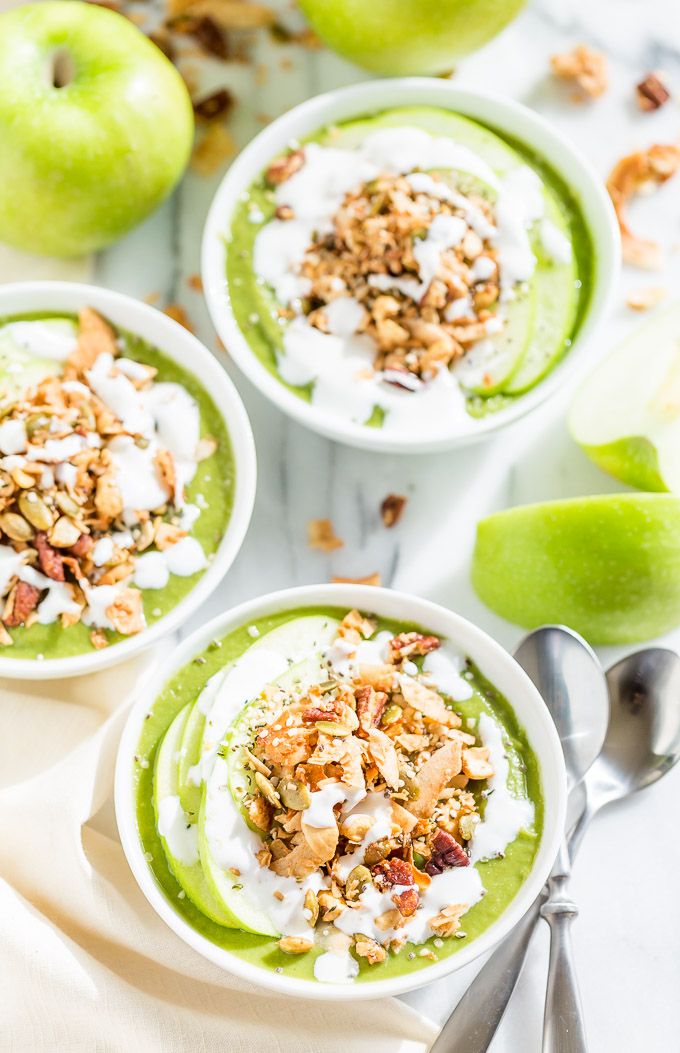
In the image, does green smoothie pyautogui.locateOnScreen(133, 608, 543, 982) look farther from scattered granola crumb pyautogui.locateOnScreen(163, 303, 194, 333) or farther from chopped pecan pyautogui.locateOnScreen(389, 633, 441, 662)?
scattered granola crumb pyautogui.locateOnScreen(163, 303, 194, 333)

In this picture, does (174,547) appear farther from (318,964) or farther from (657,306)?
(657,306)

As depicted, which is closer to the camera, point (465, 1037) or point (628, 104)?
point (465, 1037)

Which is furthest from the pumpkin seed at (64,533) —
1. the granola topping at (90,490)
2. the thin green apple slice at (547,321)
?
the thin green apple slice at (547,321)

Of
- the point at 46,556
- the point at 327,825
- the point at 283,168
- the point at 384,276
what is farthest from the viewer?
the point at 283,168

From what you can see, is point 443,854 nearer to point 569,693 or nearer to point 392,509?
point 569,693

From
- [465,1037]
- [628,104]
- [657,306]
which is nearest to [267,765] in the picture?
[465,1037]

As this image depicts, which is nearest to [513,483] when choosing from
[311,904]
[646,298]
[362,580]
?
[362,580]

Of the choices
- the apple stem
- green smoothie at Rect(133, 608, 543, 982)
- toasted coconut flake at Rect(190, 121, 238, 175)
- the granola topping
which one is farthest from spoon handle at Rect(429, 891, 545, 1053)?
the apple stem
